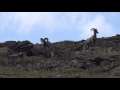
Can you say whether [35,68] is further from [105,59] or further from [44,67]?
[105,59]

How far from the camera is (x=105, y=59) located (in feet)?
54.2
